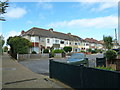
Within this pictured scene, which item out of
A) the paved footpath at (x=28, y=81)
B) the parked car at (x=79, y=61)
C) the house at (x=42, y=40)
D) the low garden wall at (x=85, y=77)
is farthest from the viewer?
the house at (x=42, y=40)

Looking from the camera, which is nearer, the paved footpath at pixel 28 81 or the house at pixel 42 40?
the paved footpath at pixel 28 81

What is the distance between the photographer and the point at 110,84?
12.2 feet

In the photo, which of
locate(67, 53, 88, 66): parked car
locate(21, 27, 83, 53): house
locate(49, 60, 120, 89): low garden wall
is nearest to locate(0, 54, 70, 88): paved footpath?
locate(49, 60, 120, 89): low garden wall

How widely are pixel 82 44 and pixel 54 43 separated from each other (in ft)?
73.5

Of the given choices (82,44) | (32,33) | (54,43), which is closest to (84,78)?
(32,33)

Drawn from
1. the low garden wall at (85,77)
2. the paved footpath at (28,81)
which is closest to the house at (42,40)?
the paved footpath at (28,81)

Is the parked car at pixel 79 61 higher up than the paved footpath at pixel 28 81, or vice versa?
the parked car at pixel 79 61

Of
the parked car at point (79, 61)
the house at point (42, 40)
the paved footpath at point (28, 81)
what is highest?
the house at point (42, 40)

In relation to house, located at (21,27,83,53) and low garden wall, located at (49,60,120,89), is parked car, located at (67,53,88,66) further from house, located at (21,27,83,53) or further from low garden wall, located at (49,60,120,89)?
house, located at (21,27,83,53)

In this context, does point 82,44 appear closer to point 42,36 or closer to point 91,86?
point 42,36

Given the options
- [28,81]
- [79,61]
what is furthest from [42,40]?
[28,81]

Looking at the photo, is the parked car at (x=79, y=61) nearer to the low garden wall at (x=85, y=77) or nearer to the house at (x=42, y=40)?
the low garden wall at (x=85, y=77)

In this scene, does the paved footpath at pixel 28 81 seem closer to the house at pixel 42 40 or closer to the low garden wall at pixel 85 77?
the low garden wall at pixel 85 77

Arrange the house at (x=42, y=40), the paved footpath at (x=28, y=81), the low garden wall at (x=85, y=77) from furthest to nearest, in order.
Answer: the house at (x=42, y=40), the paved footpath at (x=28, y=81), the low garden wall at (x=85, y=77)
